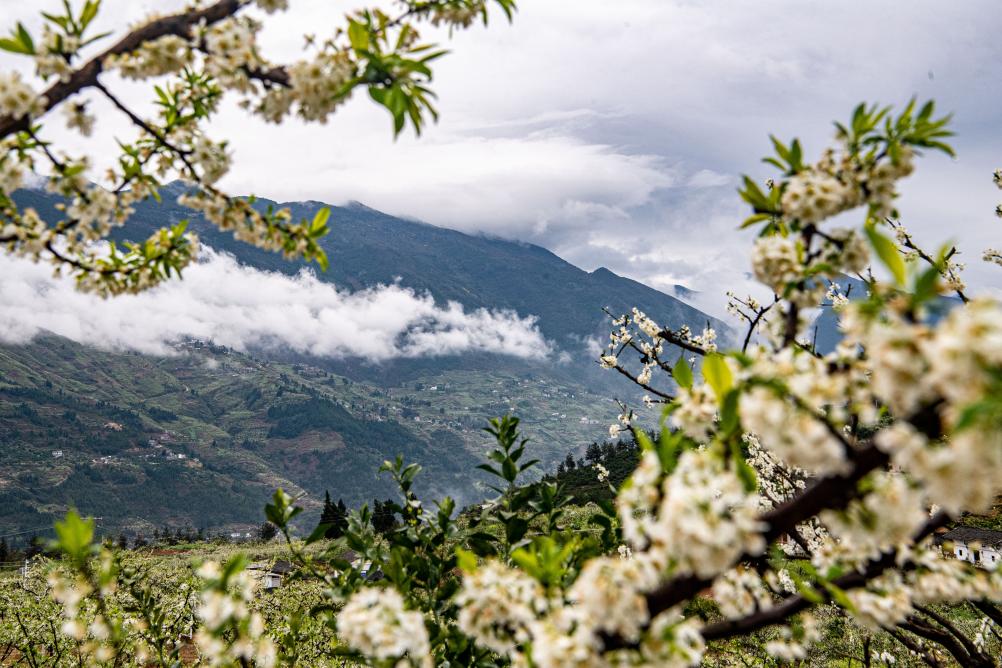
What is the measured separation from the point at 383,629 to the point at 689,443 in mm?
1780

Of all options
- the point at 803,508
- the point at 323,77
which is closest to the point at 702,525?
the point at 803,508

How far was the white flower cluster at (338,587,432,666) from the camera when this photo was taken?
2506 mm

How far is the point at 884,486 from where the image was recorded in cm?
172

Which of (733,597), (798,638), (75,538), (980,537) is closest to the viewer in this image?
(75,538)

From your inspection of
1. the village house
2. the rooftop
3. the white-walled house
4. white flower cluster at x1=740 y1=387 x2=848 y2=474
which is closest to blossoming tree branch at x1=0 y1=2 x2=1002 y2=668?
white flower cluster at x1=740 y1=387 x2=848 y2=474

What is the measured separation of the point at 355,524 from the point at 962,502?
4.17 meters

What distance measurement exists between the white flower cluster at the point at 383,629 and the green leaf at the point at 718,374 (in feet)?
6.01

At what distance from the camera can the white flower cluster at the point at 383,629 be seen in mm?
2506

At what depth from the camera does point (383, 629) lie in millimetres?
2529

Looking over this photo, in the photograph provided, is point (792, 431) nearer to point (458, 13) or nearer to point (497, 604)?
point (497, 604)

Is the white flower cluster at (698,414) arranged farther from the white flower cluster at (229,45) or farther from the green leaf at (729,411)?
the white flower cluster at (229,45)

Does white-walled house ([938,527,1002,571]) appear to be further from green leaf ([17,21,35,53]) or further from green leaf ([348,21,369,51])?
green leaf ([17,21,35,53])

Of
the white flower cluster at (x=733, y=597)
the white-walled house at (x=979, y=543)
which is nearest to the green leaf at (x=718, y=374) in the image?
the white flower cluster at (x=733, y=597)

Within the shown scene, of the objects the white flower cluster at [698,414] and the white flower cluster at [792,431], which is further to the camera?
the white flower cluster at [698,414]
